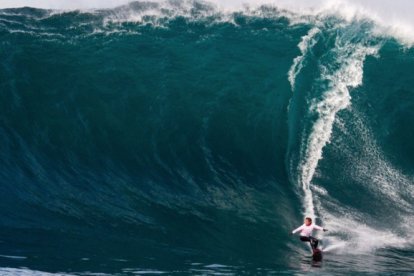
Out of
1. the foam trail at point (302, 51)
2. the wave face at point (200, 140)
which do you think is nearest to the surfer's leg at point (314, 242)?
the wave face at point (200, 140)

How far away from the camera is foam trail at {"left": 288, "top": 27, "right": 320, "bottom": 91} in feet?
65.7

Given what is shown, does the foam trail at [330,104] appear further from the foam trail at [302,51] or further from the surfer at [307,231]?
the surfer at [307,231]

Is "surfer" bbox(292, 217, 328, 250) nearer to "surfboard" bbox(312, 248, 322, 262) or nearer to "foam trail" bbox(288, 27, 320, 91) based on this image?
"surfboard" bbox(312, 248, 322, 262)

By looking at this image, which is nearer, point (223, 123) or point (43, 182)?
point (43, 182)

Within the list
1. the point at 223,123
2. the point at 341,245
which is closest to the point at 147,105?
the point at 223,123

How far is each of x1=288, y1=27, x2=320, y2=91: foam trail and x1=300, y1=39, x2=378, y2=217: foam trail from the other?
709mm

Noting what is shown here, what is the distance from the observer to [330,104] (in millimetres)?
18938

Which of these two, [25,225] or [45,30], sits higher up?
[45,30]

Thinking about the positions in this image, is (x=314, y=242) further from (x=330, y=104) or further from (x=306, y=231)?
(x=330, y=104)

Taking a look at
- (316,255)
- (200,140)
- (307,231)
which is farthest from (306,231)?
(200,140)

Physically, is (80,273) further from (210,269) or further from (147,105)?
(147,105)

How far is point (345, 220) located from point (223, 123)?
4.63 m

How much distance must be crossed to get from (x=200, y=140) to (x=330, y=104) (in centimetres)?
366

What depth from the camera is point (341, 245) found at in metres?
14.0
